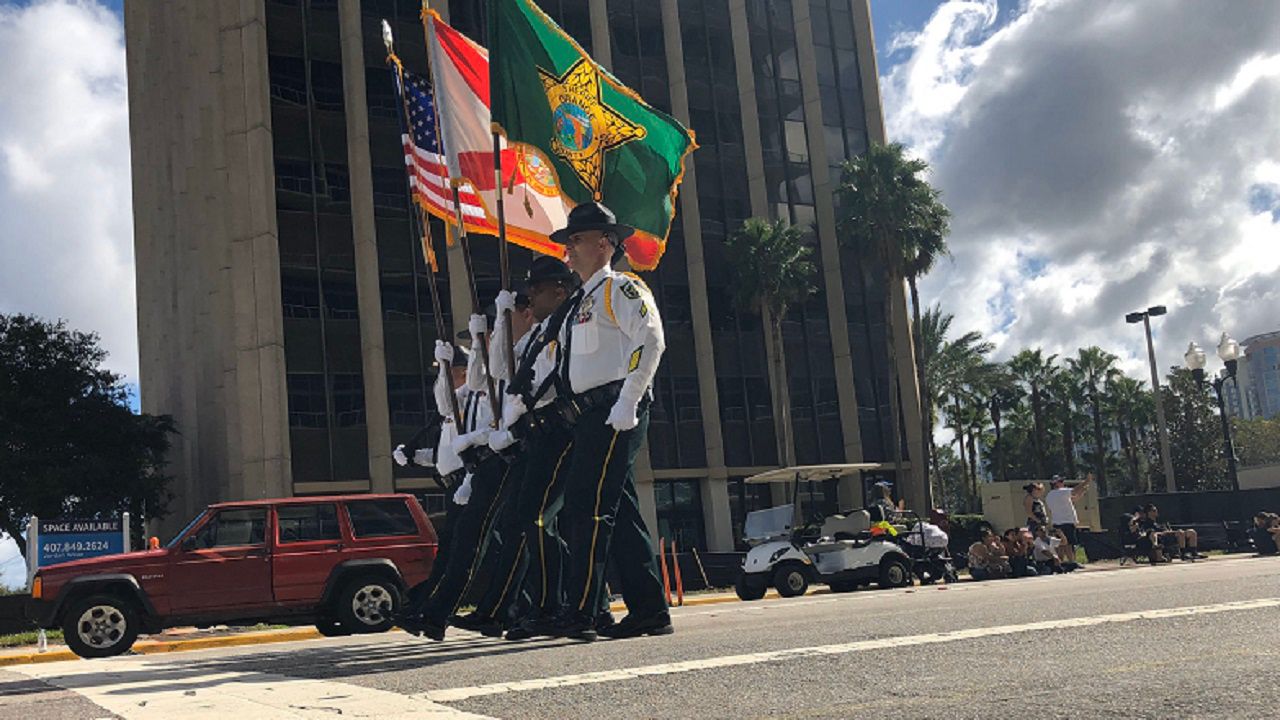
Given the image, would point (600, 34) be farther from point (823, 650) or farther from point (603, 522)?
point (823, 650)

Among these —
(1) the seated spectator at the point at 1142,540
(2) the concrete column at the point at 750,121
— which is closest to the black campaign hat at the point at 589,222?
(1) the seated spectator at the point at 1142,540

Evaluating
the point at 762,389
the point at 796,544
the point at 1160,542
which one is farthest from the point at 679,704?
the point at 762,389

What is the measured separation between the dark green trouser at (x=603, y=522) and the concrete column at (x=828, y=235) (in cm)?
3848

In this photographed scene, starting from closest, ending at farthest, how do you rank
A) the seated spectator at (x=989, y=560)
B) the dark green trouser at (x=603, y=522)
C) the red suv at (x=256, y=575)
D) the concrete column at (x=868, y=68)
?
the dark green trouser at (x=603, y=522), the red suv at (x=256, y=575), the seated spectator at (x=989, y=560), the concrete column at (x=868, y=68)

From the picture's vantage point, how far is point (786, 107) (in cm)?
4709

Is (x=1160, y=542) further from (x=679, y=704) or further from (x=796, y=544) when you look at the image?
(x=679, y=704)

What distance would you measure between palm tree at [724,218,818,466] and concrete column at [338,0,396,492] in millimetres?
12811

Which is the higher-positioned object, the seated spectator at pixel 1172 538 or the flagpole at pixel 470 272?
the flagpole at pixel 470 272

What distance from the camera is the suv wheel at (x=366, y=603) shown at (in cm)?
1276

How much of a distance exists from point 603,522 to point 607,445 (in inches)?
17.4

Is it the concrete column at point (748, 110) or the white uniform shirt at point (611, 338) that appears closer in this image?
the white uniform shirt at point (611, 338)

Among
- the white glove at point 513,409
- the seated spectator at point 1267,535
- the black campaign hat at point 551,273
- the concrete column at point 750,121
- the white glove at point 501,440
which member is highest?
the concrete column at point 750,121

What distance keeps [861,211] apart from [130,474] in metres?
26.0

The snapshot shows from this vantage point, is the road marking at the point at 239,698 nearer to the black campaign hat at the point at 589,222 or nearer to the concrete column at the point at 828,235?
the black campaign hat at the point at 589,222
